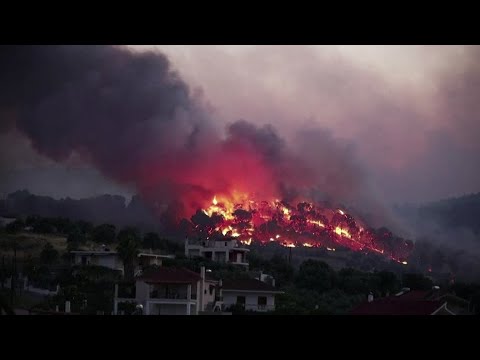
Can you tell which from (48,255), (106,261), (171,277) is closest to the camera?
(171,277)

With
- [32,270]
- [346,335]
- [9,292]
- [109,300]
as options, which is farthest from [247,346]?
[32,270]

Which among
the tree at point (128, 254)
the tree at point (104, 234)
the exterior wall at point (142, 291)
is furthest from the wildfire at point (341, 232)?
the exterior wall at point (142, 291)

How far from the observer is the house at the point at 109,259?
30.3 metres

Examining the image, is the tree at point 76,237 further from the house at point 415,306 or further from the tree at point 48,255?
the house at point 415,306

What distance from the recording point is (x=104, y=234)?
34562 mm

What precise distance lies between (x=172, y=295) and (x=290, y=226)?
47.5ft

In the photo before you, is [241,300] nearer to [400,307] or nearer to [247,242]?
[400,307]

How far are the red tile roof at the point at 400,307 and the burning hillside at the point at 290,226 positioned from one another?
14.1 metres

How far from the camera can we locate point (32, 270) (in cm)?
2883

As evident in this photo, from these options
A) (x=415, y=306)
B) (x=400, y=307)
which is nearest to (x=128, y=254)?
(x=400, y=307)

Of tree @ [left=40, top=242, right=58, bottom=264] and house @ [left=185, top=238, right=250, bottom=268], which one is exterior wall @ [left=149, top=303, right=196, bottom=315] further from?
house @ [left=185, top=238, right=250, bottom=268]
